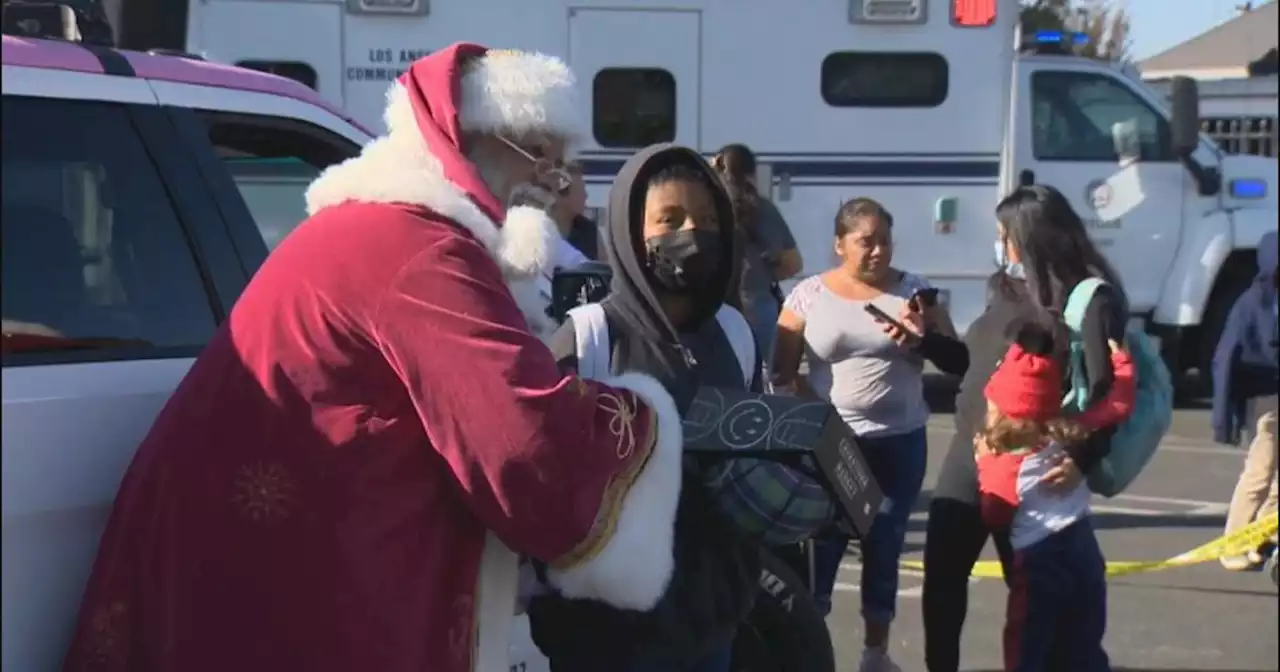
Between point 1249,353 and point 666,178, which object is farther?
point 1249,353

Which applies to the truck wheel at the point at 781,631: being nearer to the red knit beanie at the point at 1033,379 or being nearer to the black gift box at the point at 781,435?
the black gift box at the point at 781,435

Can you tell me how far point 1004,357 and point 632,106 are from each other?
18.6 feet

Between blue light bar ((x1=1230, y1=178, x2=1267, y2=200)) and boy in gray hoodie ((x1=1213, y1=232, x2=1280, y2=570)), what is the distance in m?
4.21

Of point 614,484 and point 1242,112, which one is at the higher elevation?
point 1242,112

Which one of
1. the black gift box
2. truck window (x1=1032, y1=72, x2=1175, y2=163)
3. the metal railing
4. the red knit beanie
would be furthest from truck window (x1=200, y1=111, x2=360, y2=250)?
the metal railing

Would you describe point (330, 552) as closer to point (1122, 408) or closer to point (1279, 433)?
point (1122, 408)

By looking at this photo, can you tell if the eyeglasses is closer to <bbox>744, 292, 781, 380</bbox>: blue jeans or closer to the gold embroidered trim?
the gold embroidered trim

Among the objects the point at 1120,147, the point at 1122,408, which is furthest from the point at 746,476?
the point at 1120,147

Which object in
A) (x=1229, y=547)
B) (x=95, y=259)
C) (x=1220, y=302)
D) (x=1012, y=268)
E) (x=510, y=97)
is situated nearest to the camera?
(x=510, y=97)

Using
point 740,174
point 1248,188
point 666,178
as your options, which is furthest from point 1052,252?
point 1248,188

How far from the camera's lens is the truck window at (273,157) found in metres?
2.98

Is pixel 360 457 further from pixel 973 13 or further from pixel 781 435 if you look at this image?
pixel 973 13

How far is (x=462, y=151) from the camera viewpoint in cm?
241

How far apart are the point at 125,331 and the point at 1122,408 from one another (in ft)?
9.10
